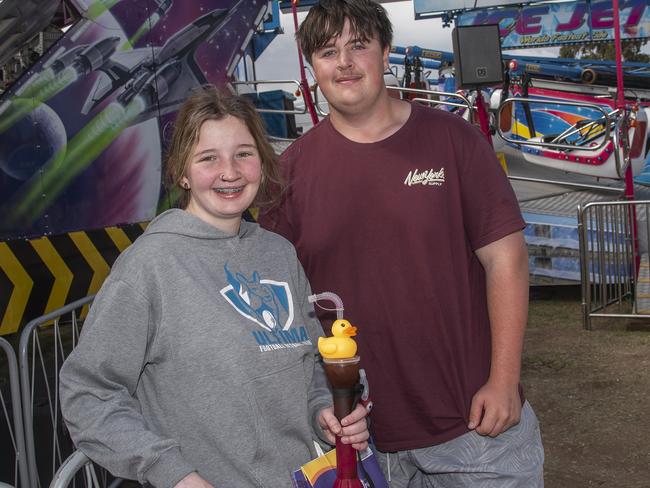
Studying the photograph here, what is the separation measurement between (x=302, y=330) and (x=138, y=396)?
0.41 m

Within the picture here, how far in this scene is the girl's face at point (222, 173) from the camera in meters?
1.80

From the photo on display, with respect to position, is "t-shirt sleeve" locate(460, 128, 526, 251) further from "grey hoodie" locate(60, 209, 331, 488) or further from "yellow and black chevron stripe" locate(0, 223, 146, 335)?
"yellow and black chevron stripe" locate(0, 223, 146, 335)

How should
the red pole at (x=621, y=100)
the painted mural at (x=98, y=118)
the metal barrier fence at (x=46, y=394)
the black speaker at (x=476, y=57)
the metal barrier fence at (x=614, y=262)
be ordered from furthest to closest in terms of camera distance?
the red pole at (x=621, y=100) < the metal barrier fence at (x=614, y=262) < the black speaker at (x=476, y=57) < the painted mural at (x=98, y=118) < the metal barrier fence at (x=46, y=394)

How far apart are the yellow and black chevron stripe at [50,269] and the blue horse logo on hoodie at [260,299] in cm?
275

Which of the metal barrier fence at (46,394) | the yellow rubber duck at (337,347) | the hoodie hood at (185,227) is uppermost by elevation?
the hoodie hood at (185,227)

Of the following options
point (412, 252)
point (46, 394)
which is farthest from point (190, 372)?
point (46, 394)

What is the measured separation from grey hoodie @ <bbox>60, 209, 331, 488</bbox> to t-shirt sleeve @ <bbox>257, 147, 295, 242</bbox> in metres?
0.35

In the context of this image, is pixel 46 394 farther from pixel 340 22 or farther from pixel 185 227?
pixel 340 22

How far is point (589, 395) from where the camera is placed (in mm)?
5129

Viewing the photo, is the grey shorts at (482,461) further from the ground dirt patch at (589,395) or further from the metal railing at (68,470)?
the ground dirt patch at (589,395)

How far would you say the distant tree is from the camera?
26.3m

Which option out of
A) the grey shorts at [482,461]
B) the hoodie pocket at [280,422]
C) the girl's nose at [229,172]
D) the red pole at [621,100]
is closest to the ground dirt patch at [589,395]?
the red pole at [621,100]

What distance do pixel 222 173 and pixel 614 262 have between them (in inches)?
233

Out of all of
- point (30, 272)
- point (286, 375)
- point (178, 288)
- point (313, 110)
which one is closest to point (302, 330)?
point (286, 375)
